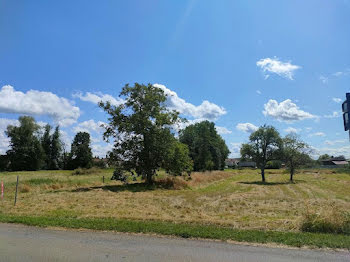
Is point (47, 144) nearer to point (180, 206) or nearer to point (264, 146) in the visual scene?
point (264, 146)

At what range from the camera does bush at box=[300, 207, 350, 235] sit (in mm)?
7840

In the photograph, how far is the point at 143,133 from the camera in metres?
28.5

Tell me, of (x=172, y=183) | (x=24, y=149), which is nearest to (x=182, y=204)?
(x=172, y=183)

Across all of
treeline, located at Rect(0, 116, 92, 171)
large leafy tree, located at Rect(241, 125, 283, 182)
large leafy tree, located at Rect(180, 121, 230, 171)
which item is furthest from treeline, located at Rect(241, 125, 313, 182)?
treeline, located at Rect(0, 116, 92, 171)

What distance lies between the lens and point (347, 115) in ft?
23.9

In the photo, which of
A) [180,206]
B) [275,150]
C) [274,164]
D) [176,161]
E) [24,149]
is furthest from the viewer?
[274,164]

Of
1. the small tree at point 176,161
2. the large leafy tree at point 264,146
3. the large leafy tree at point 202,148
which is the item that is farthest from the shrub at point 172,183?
the large leafy tree at point 202,148

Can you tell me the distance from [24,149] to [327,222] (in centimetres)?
7764

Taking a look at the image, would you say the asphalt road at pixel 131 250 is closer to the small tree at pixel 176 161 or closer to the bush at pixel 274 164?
the small tree at pixel 176 161

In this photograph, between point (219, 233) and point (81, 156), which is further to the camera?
point (81, 156)

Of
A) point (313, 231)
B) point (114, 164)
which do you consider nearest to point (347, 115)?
point (313, 231)

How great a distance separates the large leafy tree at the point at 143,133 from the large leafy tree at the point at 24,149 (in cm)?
5383

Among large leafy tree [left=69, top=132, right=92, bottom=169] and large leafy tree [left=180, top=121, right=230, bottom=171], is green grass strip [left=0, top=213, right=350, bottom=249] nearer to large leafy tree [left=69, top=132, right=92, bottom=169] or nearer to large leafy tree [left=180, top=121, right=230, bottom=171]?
large leafy tree [left=180, top=121, right=230, bottom=171]

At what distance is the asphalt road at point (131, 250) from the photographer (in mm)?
5457
